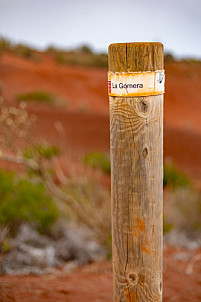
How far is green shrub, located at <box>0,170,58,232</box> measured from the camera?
466 centimetres

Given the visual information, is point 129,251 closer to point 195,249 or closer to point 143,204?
point 143,204

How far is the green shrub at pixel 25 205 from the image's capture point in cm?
466

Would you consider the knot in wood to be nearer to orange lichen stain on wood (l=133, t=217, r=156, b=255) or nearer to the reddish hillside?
orange lichen stain on wood (l=133, t=217, r=156, b=255)

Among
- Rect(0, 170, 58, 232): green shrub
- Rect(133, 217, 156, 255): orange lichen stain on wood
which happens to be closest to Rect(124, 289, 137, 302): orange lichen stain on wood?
Rect(133, 217, 156, 255): orange lichen stain on wood

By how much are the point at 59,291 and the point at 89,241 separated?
201 cm

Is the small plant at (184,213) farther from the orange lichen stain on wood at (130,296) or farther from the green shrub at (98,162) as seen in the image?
the orange lichen stain on wood at (130,296)

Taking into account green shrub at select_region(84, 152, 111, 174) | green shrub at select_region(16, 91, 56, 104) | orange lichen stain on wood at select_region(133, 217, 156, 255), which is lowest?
orange lichen stain on wood at select_region(133, 217, 156, 255)

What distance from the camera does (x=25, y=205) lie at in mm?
4812

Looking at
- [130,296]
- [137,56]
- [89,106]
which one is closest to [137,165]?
[137,56]

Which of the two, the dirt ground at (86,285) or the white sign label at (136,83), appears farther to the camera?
the dirt ground at (86,285)

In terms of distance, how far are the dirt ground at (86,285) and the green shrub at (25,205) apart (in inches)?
32.8

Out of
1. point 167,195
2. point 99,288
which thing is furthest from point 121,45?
point 167,195

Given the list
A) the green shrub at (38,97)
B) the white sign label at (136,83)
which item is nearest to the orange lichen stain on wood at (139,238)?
the white sign label at (136,83)

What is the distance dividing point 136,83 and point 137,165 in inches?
17.2
